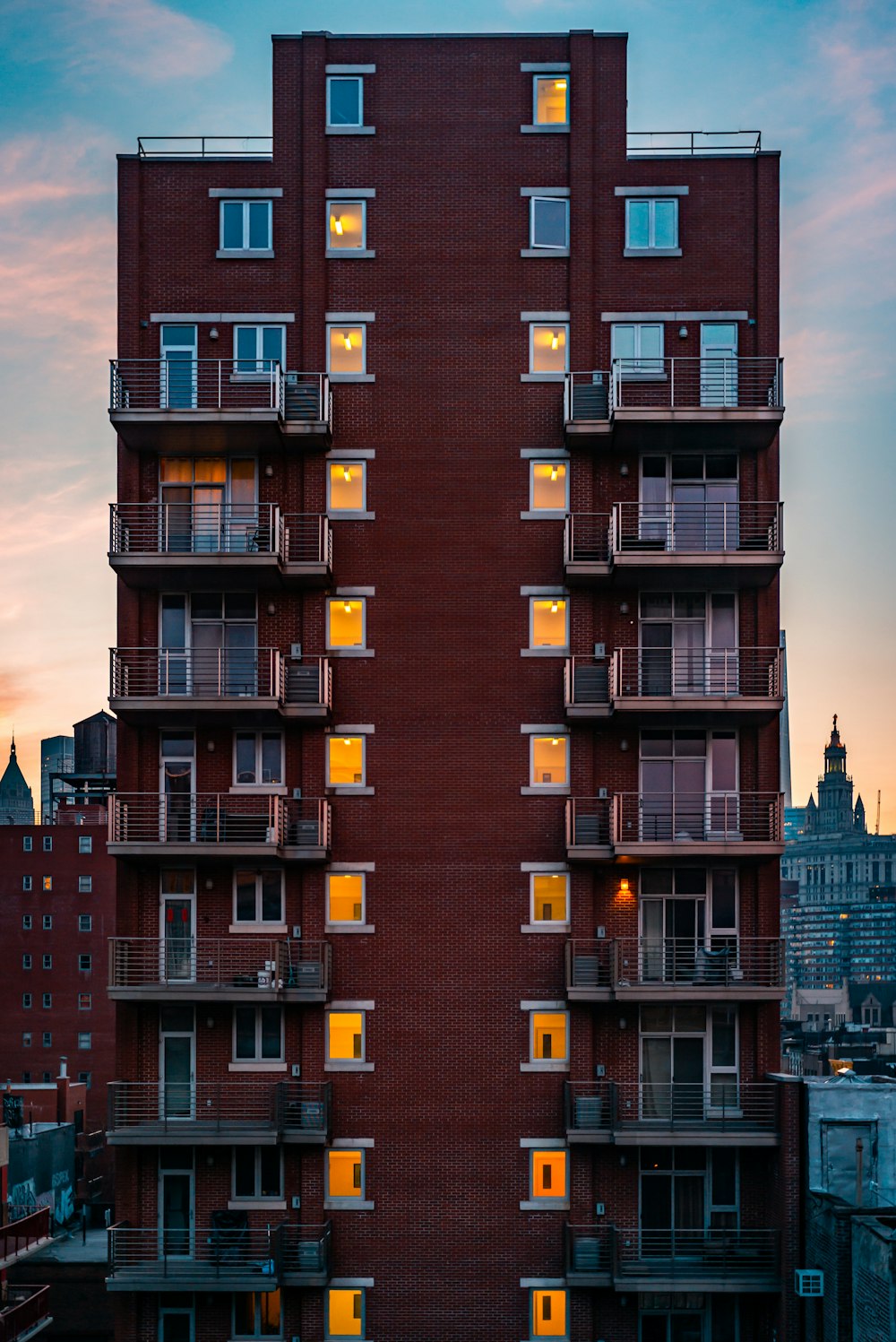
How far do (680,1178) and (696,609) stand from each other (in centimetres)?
1392

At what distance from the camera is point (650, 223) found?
Result: 35.2 m

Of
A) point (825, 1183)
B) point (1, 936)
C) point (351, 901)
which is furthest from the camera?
point (1, 936)

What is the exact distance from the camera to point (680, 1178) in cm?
3316

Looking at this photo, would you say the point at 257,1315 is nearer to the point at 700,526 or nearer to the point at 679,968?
the point at 679,968

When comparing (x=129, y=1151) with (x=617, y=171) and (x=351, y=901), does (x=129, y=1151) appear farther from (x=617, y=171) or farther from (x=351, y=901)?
(x=617, y=171)

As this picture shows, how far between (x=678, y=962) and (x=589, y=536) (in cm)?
1077

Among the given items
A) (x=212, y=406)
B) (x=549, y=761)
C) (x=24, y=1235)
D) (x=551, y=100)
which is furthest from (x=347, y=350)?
(x=24, y=1235)

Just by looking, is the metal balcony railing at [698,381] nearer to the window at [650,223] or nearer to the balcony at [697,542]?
the balcony at [697,542]

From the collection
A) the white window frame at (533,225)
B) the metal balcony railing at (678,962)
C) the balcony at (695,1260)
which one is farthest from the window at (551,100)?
the balcony at (695,1260)

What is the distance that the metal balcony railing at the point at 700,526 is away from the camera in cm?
3409

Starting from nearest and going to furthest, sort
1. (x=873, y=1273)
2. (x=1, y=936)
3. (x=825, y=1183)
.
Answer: (x=873, y=1273) < (x=825, y=1183) < (x=1, y=936)

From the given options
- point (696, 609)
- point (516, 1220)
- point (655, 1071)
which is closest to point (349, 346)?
point (696, 609)

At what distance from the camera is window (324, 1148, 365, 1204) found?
33.0m

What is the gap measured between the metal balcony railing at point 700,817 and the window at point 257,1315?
1380cm
